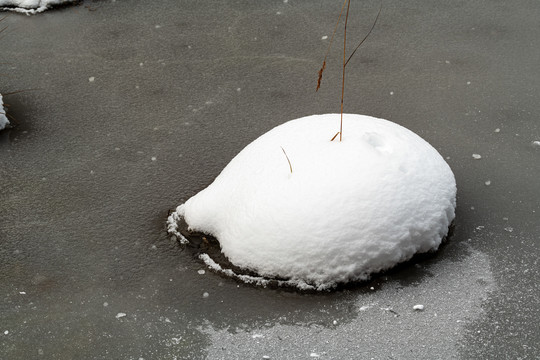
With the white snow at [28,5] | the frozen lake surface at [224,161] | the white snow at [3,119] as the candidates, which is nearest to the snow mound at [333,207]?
the frozen lake surface at [224,161]

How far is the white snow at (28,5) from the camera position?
6.21 m

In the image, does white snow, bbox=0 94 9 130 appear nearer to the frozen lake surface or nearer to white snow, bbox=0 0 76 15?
the frozen lake surface

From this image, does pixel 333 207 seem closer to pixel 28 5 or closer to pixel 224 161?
pixel 224 161

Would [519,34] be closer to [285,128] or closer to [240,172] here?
[285,128]

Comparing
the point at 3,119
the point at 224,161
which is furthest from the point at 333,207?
the point at 3,119

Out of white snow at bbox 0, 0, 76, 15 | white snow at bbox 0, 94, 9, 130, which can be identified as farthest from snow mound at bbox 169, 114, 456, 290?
white snow at bbox 0, 0, 76, 15

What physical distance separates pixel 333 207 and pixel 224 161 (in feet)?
4.24

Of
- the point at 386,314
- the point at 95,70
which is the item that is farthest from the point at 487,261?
the point at 95,70

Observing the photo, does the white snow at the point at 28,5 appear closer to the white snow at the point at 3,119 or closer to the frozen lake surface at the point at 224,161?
the frozen lake surface at the point at 224,161

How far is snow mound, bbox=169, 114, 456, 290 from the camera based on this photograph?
3.12 m

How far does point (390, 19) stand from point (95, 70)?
2846 millimetres

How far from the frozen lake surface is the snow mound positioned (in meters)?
0.15

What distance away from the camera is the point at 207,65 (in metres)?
5.30

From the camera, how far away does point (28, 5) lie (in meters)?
6.22
